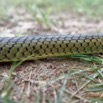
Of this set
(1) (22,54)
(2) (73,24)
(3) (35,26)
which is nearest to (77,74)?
(1) (22,54)

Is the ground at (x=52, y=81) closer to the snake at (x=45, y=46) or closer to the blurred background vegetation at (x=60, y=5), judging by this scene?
the snake at (x=45, y=46)

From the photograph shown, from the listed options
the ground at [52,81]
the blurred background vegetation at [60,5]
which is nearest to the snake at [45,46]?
the ground at [52,81]

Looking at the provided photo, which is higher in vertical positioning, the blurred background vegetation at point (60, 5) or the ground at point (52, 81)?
the ground at point (52, 81)

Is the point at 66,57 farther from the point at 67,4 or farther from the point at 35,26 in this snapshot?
the point at 67,4

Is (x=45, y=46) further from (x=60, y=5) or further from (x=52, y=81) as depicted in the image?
(x=60, y=5)

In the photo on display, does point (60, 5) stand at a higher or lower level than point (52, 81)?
lower

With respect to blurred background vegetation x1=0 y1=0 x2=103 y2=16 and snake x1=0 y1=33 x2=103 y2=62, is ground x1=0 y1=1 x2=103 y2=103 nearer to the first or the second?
snake x1=0 y1=33 x2=103 y2=62

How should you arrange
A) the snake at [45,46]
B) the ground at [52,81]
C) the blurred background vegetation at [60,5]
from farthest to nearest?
1. the blurred background vegetation at [60,5]
2. the snake at [45,46]
3. the ground at [52,81]

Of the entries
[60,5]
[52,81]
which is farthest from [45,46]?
[60,5]

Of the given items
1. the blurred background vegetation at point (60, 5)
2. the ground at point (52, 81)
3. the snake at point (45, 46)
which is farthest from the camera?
the blurred background vegetation at point (60, 5)
